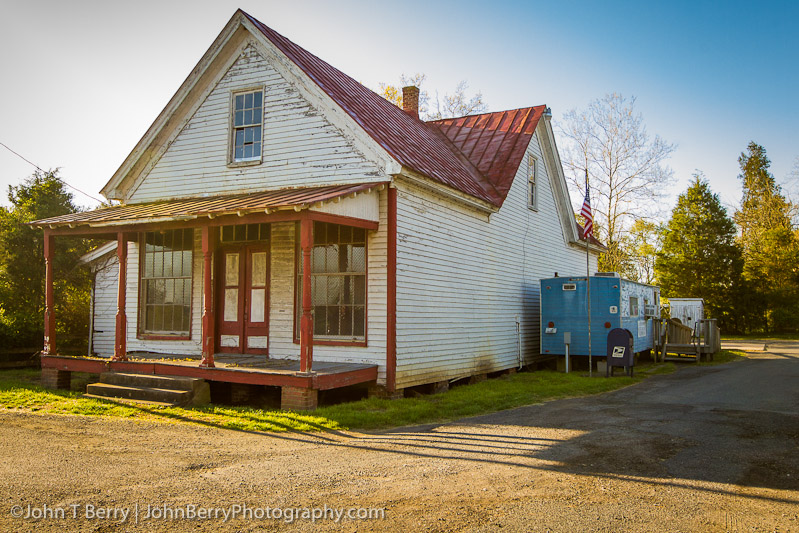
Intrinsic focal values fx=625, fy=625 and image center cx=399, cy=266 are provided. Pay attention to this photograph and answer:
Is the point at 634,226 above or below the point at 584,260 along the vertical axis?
above

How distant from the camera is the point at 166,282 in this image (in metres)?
13.8

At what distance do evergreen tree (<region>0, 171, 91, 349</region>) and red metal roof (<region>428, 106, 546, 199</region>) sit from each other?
39.1 ft

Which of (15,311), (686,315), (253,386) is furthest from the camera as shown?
(686,315)

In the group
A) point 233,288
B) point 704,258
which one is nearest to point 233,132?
point 233,288

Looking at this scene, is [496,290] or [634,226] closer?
[496,290]

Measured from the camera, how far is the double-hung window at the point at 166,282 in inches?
535

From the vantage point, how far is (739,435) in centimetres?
798

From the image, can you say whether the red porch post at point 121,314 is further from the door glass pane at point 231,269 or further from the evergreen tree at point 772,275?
the evergreen tree at point 772,275

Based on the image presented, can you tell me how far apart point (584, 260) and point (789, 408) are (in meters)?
13.0

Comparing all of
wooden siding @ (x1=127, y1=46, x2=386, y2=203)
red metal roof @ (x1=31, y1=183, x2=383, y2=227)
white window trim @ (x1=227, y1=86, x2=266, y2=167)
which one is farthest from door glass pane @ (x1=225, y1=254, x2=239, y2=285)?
white window trim @ (x1=227, y1=86, x2=266, y2=167)

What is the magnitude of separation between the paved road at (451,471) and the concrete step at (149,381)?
1614 mm

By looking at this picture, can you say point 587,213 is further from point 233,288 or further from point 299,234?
point 233,288

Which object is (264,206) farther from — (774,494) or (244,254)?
(774,494)

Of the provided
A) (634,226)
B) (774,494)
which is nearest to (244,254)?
(774,494)
